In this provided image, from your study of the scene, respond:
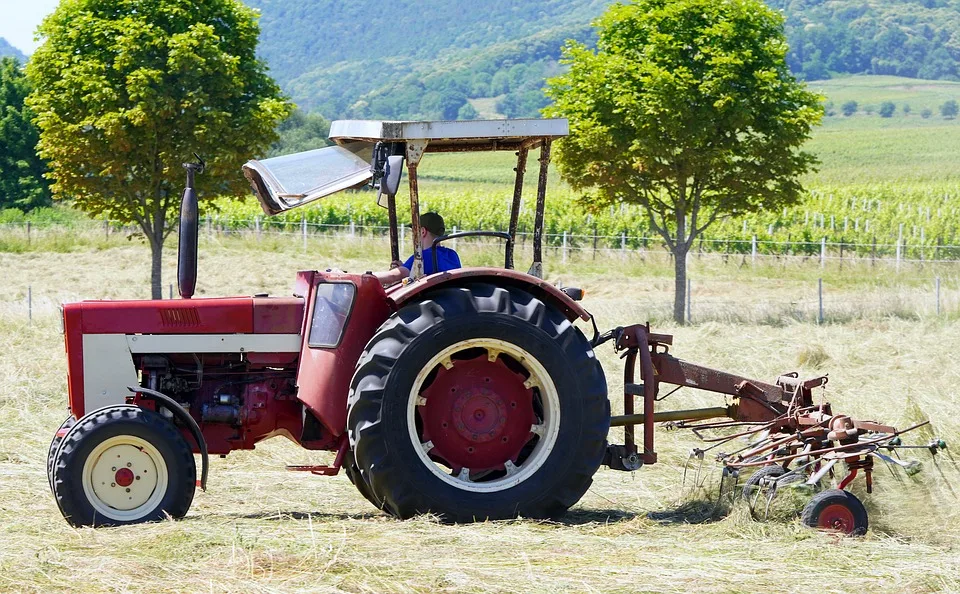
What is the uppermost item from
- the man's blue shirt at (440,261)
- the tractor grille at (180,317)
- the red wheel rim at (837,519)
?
the man's blue shirt at (440,261)

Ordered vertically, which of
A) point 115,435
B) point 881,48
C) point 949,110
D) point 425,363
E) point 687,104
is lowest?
point 115,435

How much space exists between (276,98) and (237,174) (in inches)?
57.1

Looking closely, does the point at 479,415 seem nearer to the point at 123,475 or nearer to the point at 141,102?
the point at 123,475

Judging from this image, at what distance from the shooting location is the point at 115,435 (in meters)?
5.99

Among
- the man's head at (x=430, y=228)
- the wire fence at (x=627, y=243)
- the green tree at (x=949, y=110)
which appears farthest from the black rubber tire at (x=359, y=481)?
the green tree at (x=949, y=110)

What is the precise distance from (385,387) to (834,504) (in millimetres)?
2398

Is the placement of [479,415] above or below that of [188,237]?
below

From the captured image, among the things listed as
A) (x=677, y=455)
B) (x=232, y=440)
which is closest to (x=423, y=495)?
(x=232, y=440)

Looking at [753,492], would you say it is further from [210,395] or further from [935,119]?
[935,119]

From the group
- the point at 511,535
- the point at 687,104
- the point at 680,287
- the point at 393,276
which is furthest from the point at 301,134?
the point at 511,535

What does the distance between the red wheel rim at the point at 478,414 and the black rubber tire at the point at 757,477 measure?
4.05 ft

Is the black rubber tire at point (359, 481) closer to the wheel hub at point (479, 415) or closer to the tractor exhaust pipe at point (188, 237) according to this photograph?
the wheel hub at point (479, 415)

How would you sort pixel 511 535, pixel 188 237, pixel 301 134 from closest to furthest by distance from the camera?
pixel 511 535 < pixel 188 237 < pixel 301 134

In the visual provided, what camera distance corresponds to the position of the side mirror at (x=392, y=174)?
19.2ft
